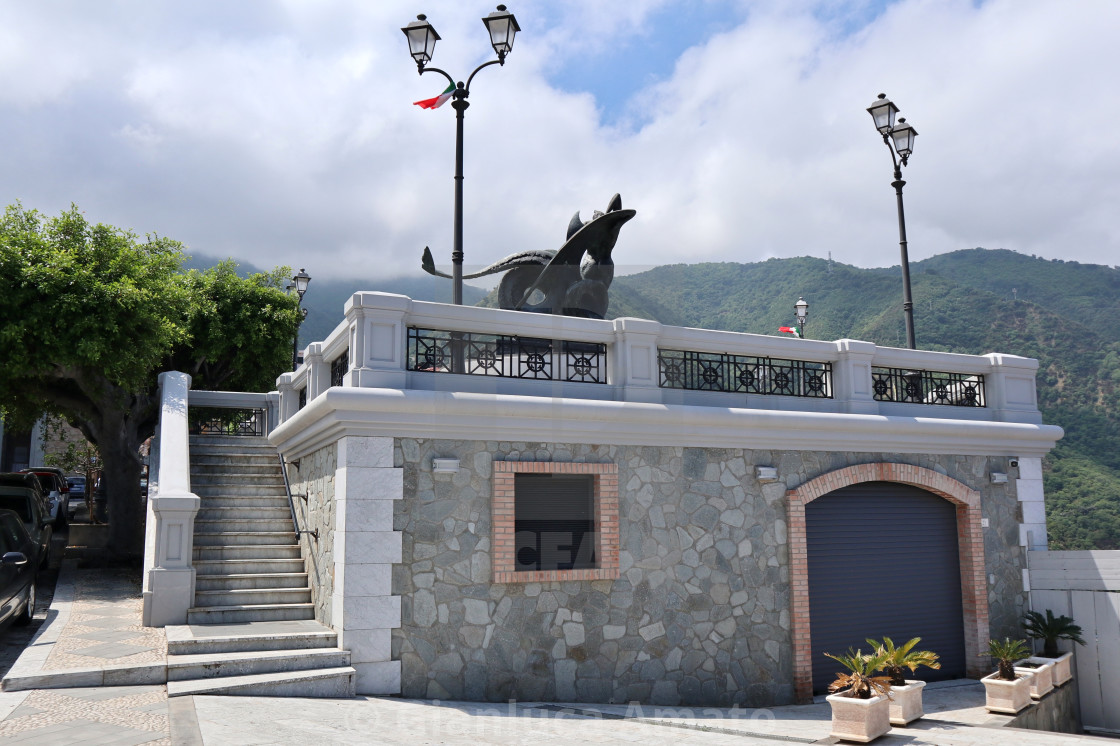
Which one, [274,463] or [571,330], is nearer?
[571,330]

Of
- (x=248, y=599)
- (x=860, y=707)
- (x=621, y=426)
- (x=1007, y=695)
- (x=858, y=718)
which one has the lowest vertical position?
(x=1007, y=695)

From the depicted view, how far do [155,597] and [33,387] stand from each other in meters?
7.81

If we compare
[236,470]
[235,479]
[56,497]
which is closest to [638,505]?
[235,479]

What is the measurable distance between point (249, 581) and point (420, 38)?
7.67 meters

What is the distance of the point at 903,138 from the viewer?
1468 cm

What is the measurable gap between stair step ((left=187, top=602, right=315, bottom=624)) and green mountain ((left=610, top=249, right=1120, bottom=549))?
31929 mm

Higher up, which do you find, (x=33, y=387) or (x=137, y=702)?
(x=33, y=387)

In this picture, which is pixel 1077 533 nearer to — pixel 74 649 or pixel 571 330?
pixel 571 330

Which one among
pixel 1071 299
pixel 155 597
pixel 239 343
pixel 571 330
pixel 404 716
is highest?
pixel 1071 299

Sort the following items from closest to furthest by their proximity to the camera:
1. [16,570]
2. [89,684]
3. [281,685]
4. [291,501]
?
[89,684]
[281,685]
[16,570]
[291,501]

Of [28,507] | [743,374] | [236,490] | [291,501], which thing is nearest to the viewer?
[743,374]

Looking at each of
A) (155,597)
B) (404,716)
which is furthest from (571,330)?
(155,597)

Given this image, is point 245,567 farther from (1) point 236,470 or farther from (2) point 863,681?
(2) point 863,681

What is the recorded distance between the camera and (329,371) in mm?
11641
